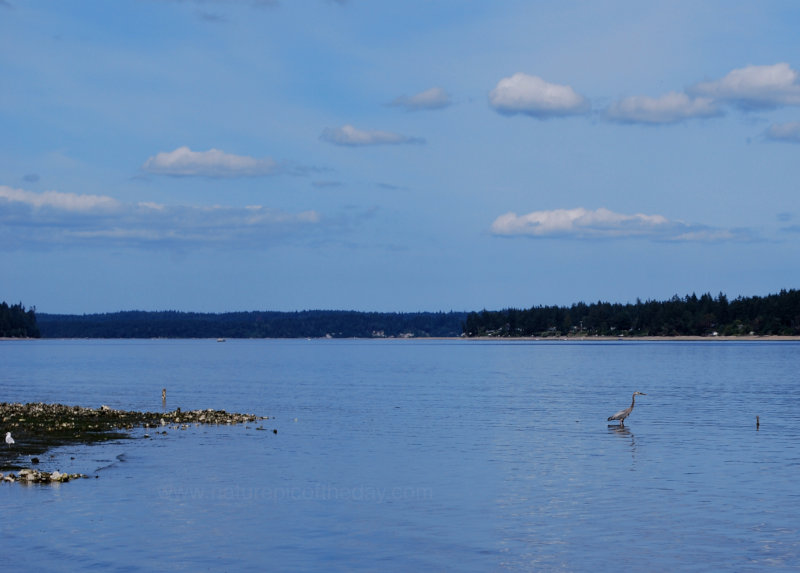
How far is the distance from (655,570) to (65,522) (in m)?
15.8

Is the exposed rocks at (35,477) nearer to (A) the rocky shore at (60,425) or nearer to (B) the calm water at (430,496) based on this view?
(A) the rocky shore at (60,425)

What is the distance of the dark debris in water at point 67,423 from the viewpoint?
42.0 meters

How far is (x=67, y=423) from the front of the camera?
51188mm

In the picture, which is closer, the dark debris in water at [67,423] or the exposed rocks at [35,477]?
the exposed rocks at [35,477]

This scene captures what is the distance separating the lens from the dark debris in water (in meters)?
42.0

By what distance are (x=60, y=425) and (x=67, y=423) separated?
1286mm

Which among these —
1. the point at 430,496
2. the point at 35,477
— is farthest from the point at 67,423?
the point at 430,496

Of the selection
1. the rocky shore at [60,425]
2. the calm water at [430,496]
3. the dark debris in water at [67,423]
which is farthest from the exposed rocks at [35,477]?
the dark debris in water at [67,423]

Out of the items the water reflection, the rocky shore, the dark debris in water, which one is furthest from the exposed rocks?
the water reflection

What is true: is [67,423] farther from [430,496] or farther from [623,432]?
[623,432]

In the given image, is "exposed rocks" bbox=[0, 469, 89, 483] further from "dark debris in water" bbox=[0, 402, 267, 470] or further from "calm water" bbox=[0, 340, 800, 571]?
"dark debris in water" bbox=[0, 402, 267, 470]

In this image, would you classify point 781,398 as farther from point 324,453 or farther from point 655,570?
point 655,570

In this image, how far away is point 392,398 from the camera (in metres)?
78.8

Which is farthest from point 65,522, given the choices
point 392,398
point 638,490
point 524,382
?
point 524,382
